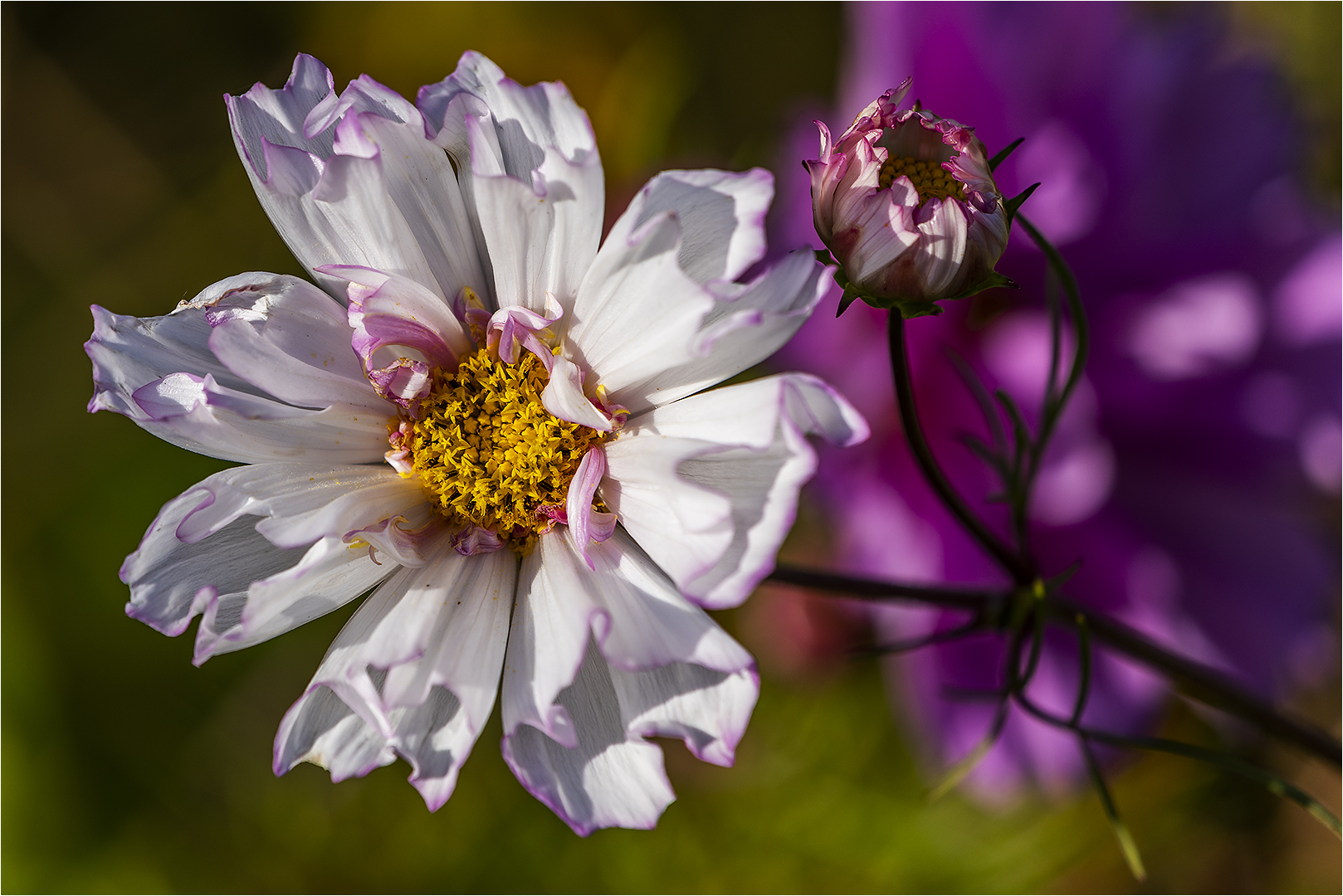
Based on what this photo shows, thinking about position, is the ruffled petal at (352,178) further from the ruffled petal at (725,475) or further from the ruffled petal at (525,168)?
the ruffled petal at (725,475)

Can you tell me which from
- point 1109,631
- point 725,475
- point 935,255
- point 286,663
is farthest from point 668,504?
point 286,663

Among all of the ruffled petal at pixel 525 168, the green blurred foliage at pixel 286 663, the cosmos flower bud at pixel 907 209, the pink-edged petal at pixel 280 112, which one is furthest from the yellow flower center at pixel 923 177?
the green blurred foliage at pixel 286 663

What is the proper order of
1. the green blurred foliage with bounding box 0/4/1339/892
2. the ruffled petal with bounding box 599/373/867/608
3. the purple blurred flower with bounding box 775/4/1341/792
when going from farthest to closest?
the green blurred foliage with bounding box 0/4/1339/892
the purple blurred flower with bounding box 775/4/1341/792
the ruffled petal with bounding box 599/373/867/608

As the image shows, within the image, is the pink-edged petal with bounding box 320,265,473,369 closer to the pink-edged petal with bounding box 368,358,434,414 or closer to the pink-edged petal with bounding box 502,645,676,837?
the pink-edged petal with bounding box 368,358,434,414

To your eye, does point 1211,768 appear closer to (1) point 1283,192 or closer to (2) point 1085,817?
(2) point 1085,817

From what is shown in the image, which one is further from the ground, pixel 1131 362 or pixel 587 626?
pixel 587 626

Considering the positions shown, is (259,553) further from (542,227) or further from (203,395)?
(542,227)

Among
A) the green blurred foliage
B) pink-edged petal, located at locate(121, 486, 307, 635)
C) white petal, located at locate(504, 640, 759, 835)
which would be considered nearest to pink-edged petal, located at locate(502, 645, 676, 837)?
white petal, located at locate(504, 640, 759, 835)
